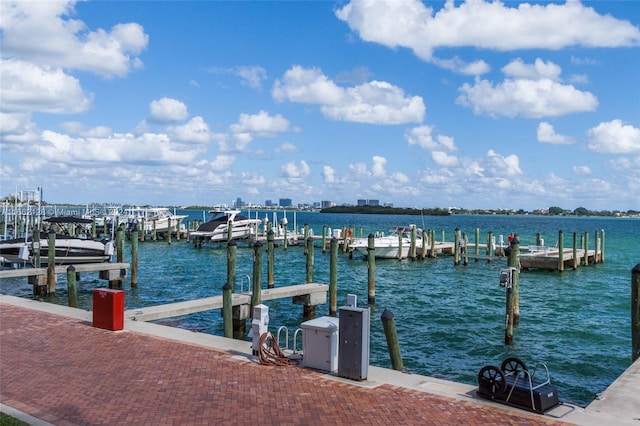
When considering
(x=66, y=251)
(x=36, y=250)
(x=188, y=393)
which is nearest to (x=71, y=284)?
(x=188, y=393)

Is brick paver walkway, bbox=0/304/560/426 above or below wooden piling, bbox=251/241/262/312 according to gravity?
below

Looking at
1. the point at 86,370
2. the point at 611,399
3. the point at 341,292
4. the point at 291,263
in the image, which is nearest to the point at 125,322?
the point at 86,370

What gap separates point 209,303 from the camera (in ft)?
61.5

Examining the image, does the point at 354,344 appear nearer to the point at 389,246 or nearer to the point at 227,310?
the point at 227,310

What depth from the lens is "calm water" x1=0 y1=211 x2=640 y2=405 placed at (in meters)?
16.6

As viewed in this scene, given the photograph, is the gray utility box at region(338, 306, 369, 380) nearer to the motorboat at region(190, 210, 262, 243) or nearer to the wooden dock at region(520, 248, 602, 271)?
the wooden dock at region(520, 248, 602, 271)

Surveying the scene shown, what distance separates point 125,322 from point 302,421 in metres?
8.08

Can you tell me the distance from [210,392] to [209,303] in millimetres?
9404

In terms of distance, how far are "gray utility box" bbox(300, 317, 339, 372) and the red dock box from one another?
5.21 meters

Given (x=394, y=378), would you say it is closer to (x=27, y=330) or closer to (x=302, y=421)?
(x=302, y=421)

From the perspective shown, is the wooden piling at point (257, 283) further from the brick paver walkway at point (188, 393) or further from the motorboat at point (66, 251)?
the motorboat at point (66, 251)

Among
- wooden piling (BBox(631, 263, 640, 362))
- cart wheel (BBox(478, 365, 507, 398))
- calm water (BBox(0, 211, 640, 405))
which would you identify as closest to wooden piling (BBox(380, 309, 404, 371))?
cart wheel (BBox(478, 365, 507, 398))

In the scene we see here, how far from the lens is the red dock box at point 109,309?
1388 cm

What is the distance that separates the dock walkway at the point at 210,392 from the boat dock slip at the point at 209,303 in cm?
Answer: 363
